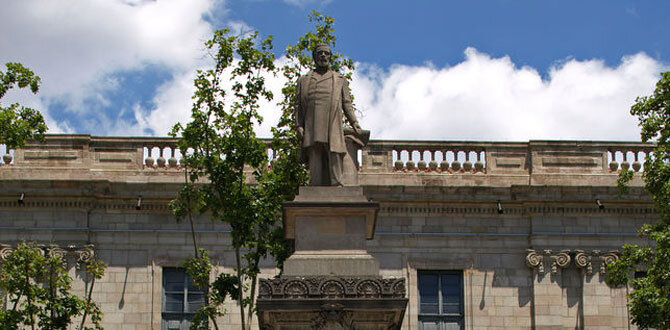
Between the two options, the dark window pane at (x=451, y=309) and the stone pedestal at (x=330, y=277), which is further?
the dark window pane at (x=451, y=309)

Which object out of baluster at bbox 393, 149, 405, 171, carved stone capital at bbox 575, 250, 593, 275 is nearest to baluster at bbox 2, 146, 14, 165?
baluster at bbox 393, 149, 405, 171

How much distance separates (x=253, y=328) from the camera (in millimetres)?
33969

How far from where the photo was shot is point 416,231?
3472 centimetres

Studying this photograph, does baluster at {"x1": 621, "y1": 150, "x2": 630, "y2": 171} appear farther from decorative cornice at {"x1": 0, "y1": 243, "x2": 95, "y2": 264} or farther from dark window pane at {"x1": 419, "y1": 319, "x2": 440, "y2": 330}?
decorative cornice at {"x1": 0, "y1": 243, "x2": 95, "y2": 264}

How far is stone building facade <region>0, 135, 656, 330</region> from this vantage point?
34000 mm

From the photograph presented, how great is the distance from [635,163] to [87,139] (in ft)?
41.5

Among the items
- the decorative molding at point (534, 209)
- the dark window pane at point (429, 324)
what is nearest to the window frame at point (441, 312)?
the dark window pane at point (429, 324)

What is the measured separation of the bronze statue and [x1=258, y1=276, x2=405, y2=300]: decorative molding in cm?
167

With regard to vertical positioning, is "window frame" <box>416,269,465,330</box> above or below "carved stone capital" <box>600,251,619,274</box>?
below

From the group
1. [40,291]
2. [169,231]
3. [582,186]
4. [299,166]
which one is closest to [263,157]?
[299,166]

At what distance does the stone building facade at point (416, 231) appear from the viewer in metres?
34.0

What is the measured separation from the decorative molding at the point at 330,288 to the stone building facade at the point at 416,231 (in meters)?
14.3

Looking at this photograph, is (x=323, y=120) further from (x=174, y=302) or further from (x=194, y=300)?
(x=174, y=302)

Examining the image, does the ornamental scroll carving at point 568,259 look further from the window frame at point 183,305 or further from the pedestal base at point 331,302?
the pedestal base at point 331,302
